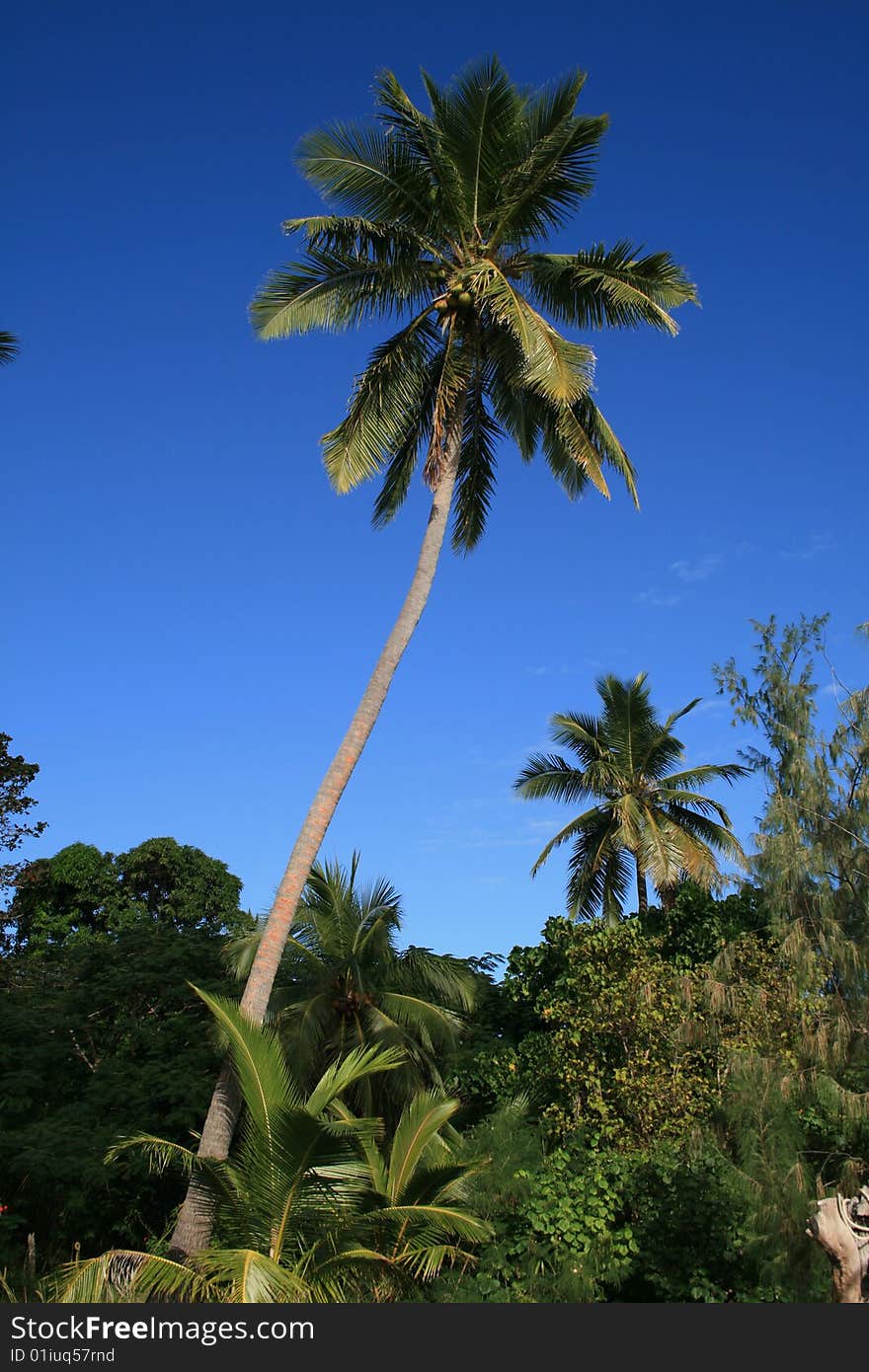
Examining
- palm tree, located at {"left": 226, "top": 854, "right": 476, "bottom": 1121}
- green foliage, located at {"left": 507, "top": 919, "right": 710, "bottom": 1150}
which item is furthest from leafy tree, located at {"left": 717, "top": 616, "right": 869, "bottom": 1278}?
palm tree, located at {"left": 226, "top": 854, "right": 476, "bottom": 1121}

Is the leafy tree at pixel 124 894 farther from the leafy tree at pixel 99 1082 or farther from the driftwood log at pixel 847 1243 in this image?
the driftwood log at pixel 847 1243

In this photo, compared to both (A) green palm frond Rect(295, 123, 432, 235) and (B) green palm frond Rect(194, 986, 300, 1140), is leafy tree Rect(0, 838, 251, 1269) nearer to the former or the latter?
(B) green palm frond Rect(194, 986, 300, 1140)

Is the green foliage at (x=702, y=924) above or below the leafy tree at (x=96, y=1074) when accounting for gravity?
above

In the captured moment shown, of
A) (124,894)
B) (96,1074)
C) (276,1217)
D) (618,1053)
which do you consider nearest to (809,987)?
(618,1053)

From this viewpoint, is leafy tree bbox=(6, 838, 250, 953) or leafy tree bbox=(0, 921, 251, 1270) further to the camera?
leafy tree bbox=(6, 838, 250, 953)

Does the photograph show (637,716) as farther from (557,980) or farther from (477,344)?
(477,344)

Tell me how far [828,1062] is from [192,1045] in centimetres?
1081

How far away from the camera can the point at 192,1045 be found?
18.5m

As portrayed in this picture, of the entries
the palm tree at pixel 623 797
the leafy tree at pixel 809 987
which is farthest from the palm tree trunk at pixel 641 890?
the leafy tree at pixel 809 987

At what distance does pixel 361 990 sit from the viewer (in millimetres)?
17266

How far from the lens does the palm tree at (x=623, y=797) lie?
83.6 feet

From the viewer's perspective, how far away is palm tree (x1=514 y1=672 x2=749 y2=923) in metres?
25.5

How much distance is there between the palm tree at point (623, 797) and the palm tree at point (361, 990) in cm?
782

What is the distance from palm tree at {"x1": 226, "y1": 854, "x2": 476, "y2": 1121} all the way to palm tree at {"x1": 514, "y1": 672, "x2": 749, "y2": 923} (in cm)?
782
